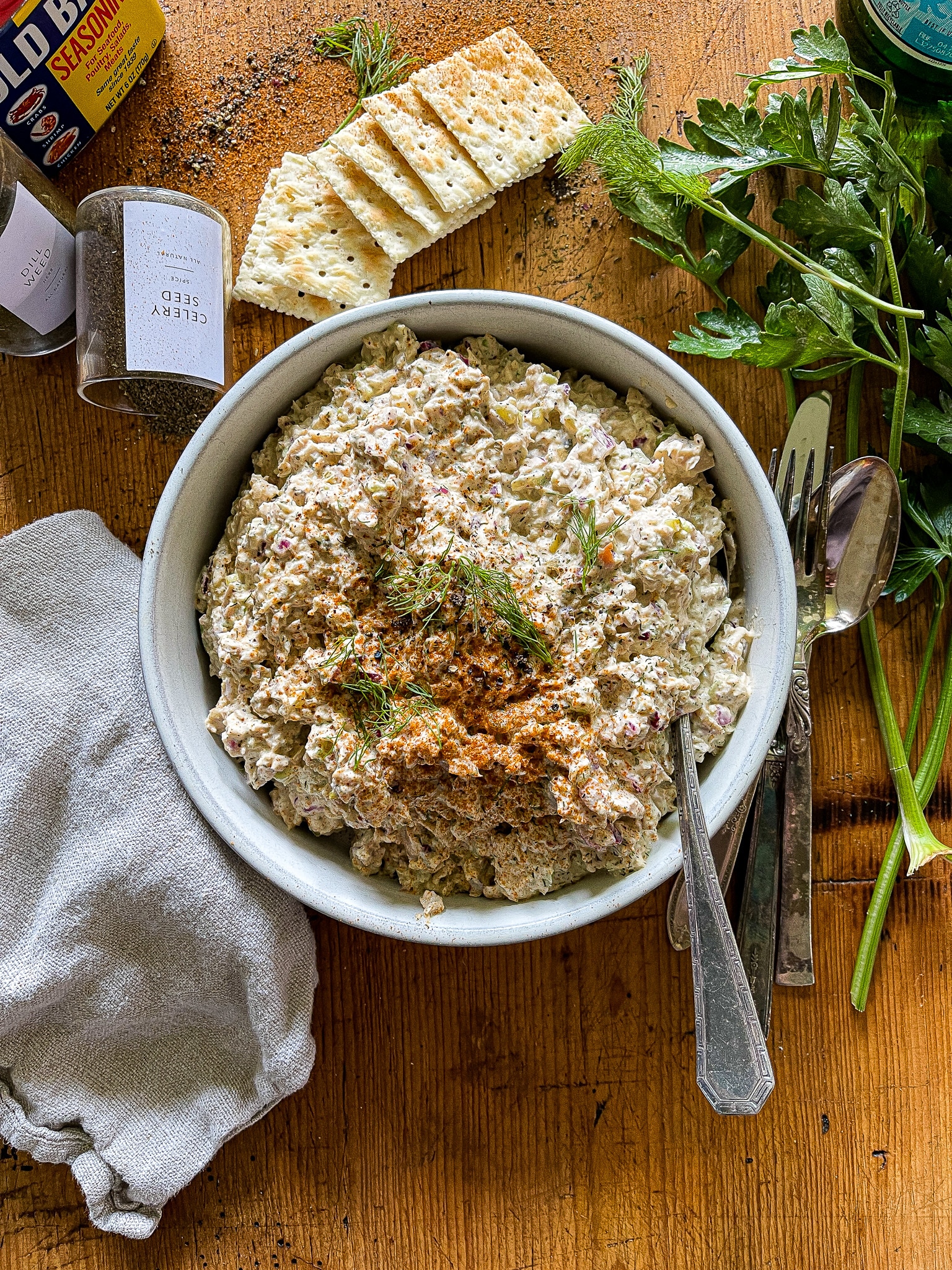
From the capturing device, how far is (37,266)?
1936 mm

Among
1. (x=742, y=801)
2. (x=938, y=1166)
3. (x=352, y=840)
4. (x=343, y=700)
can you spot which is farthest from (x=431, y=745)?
(x=938, y=1166)

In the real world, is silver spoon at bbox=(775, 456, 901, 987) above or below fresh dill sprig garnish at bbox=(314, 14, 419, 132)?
below

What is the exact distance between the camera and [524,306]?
180 cm

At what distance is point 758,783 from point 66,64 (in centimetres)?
197

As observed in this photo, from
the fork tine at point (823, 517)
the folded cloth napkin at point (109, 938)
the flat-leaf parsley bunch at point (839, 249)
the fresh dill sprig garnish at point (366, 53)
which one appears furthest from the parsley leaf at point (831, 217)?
the folded cloth napkin at point (109, 938)

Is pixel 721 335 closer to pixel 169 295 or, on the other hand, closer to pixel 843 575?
pixel 843 575

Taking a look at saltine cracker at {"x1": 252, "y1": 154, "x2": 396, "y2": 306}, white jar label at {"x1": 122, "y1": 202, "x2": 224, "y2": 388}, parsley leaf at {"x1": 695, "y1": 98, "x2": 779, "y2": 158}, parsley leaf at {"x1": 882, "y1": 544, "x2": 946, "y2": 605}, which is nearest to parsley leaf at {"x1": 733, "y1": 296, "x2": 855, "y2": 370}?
parsley leaf at {"x1": 695, "y1": 98, "x2": 779, "y2": 158}

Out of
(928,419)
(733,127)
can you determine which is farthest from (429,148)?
(928,419)

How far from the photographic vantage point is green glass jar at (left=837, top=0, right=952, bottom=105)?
71.6 inches

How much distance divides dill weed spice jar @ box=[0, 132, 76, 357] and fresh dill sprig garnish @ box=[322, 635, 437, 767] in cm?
97

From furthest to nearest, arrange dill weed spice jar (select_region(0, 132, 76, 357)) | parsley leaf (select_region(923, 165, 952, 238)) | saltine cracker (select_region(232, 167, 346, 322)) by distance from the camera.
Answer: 1. saltine cracker (select_region(232, 167, 346, 322))
2. parsley leaf (select_region(923, 165, 952, 238))
3. dill weed spice jar (select_region(0, 132, 76, 357))

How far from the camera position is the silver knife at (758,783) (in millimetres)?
1989

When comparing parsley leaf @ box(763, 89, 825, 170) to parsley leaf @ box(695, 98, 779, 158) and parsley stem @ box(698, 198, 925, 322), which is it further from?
parsley stem @ box(698, 198, 925, 322)

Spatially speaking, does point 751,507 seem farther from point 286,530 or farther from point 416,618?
point 286,530
